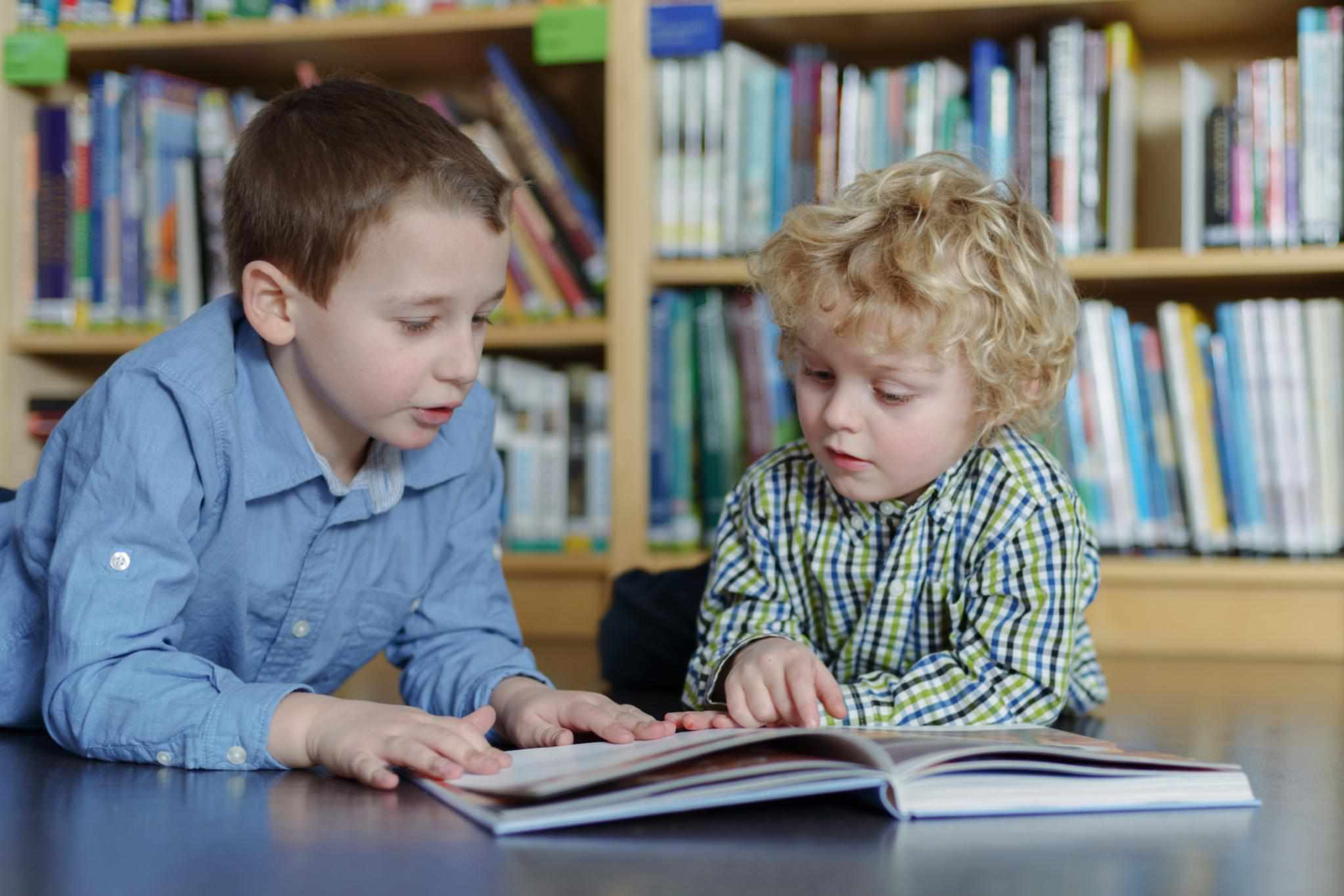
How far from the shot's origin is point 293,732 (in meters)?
0.84

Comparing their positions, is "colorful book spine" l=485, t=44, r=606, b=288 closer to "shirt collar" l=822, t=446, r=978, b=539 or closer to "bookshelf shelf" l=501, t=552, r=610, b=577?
"bookshelf shelf" l=501, t=552, r=610, b=577

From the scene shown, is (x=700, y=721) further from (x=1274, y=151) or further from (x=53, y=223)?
(x=53, y=223)

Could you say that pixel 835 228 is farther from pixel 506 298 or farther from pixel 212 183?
pixel 212 183

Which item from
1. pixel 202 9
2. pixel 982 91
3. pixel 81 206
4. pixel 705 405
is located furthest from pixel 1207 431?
pixel 81 206

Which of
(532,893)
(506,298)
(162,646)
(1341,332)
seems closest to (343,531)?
(162,646)

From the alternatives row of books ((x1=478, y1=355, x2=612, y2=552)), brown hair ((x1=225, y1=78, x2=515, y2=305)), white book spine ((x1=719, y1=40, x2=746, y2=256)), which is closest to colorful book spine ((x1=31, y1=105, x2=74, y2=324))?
row of books ((x1=478, y1=355, x2=612, y2=552))

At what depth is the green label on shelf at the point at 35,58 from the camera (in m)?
1.99

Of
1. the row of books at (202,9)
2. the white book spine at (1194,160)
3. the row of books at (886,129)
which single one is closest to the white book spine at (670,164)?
the row of books at (886,129)

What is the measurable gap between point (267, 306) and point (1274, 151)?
128 cm

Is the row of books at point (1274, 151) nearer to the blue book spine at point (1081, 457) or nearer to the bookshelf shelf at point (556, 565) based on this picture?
the blue book spine at point (1081, 457)

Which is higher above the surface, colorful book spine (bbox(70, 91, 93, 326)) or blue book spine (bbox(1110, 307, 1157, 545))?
colorful book spine (bbox(70, 91, 93, 326))

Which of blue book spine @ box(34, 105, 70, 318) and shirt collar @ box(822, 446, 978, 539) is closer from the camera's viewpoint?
shirt collar @ box(822, 446, 978, 539)

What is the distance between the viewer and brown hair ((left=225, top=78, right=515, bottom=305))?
98 centimetres

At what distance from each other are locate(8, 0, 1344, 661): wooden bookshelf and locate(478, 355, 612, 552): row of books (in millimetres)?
57
